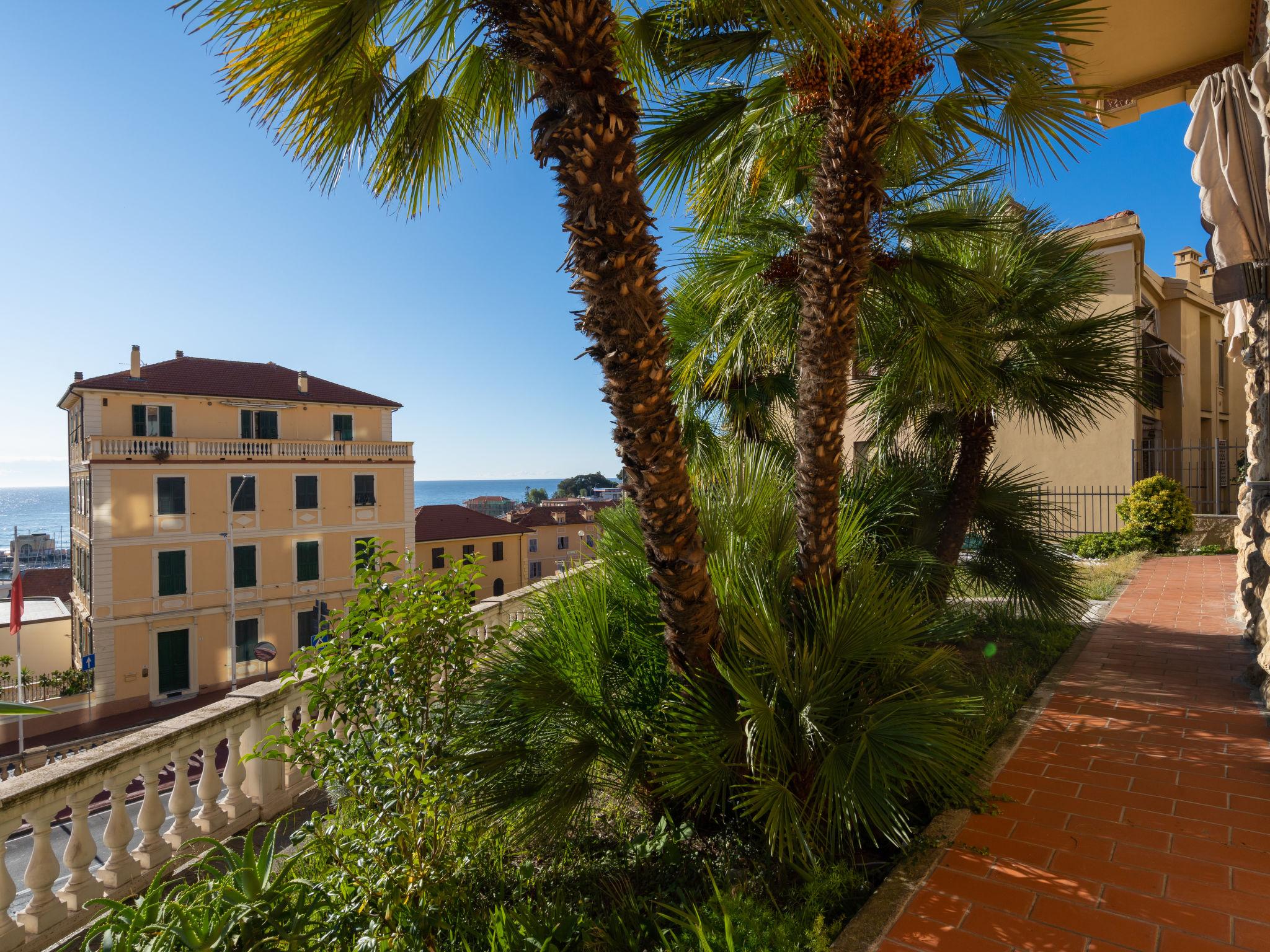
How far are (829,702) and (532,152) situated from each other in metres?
2.48

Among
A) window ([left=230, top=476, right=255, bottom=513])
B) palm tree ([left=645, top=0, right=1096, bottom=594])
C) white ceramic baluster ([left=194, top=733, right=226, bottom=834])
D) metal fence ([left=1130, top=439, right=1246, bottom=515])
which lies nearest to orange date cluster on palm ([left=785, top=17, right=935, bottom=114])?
palm tree ([left=645, top=0, right=1096, bottom=594])

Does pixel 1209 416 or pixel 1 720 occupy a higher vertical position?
pixel 1209 416

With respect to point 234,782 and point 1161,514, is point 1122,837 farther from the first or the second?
point 1161,514

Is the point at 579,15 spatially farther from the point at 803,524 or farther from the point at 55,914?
the point at 55,914

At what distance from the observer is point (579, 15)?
7.82 ft

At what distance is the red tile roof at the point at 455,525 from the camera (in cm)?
3525

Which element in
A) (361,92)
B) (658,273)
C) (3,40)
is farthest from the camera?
(3,40)

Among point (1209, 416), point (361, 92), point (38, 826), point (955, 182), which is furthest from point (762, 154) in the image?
point (1209, 416)

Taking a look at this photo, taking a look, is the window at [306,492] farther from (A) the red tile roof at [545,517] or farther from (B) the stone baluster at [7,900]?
(B) the stone baluster at [7,900]

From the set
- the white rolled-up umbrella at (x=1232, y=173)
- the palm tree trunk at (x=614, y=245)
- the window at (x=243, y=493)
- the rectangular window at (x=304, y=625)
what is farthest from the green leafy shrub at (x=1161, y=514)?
the window at (x=243, y=493)

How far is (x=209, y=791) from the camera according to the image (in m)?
3.34

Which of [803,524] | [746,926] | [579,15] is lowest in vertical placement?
[746,926]

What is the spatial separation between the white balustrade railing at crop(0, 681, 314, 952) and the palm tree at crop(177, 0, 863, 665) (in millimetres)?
2378

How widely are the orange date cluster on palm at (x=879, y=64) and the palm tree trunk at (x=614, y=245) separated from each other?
1.31 m
